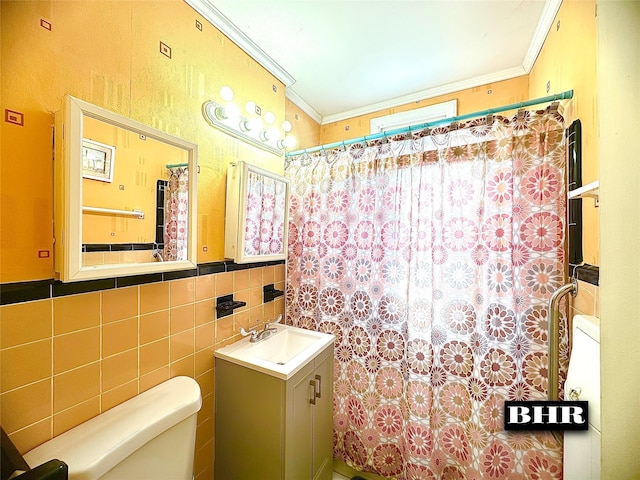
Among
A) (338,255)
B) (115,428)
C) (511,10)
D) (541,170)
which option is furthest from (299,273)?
(511,10)

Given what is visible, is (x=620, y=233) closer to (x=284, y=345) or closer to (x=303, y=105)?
(x=284, y=345)

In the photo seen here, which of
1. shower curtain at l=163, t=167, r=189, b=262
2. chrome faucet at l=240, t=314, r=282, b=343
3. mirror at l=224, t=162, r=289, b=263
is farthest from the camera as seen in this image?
chrome faucet at l=240, t=314, r=282, b=343

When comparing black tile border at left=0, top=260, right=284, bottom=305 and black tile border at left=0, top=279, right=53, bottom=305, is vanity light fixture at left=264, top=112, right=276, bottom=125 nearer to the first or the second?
black tile border at left=0, top=260, right=284, bottom=305

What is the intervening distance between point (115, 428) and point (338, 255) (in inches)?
49.5

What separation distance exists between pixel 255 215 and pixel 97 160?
729mm

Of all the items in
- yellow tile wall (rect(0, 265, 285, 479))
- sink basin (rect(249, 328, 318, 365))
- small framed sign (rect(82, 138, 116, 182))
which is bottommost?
sink basin (rect(249, 328, 318, 365))

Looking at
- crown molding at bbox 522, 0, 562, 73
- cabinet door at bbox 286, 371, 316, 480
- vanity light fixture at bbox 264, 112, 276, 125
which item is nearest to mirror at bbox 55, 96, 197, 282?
vanity light fixture at bbox 264, 112, 276, 125

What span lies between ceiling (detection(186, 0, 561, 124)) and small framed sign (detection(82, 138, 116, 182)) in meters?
0.91

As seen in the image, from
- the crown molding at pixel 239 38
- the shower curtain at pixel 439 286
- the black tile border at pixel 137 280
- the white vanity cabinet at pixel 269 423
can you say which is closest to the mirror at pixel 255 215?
the shower curtain at pixel 439 286

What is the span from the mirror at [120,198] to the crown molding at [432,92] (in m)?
1.57

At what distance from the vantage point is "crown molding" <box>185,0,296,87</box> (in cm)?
122

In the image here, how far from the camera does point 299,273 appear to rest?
5.77ft

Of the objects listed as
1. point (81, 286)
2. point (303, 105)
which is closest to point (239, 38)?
point (303, 105)

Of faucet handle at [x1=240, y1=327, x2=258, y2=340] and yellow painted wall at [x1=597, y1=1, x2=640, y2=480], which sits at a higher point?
yellow painted wall at [x1=597, y1=1, x2=640, y2=480]
